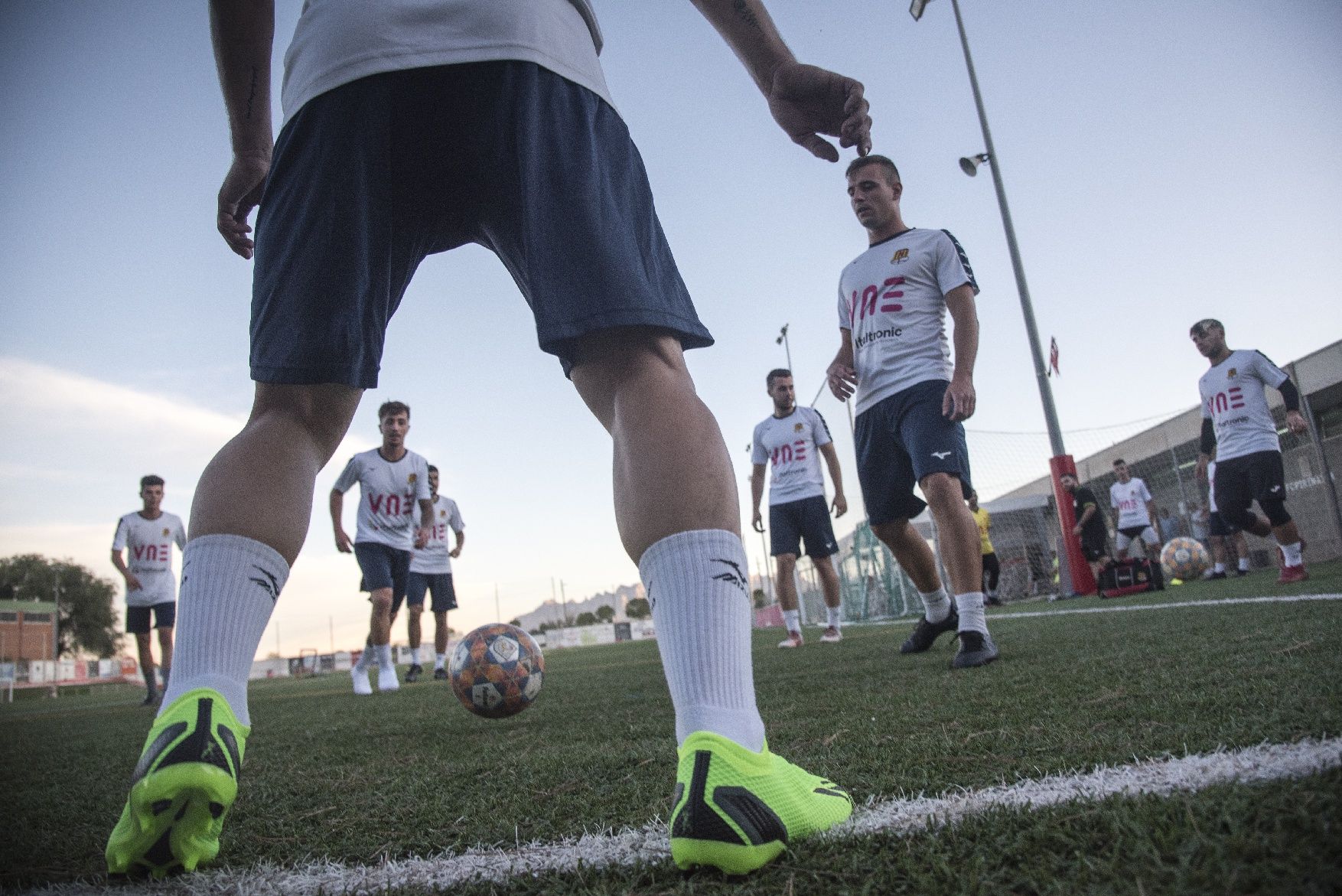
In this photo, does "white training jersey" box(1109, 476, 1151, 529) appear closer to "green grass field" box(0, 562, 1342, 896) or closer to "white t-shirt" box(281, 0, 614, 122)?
"green grass field" box(0, 562, 1342, 896)

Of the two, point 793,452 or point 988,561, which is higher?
point 793,452

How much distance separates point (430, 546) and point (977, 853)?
8.84 meters

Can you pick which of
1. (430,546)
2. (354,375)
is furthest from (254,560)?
(430,546)

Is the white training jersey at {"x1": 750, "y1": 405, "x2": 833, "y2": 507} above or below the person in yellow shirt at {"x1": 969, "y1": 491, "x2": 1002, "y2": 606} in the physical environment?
above

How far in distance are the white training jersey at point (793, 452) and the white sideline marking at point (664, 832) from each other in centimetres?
618

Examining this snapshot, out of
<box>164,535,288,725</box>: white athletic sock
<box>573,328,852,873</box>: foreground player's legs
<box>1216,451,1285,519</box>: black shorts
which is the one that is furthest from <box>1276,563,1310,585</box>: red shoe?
<box>164,535,288,725</box>: white athletic sock

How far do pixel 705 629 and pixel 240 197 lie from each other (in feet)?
4.78

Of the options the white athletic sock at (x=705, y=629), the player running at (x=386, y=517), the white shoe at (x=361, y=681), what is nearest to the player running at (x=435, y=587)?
the player running at (x=386, y=517)

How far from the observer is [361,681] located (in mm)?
6898

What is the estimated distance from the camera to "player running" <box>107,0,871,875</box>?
3.65 feet

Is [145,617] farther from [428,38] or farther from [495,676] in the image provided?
[428,38]

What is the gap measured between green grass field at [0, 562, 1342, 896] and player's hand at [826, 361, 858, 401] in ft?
4.79

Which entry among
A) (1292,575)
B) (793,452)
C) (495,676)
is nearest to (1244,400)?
(1292,575)

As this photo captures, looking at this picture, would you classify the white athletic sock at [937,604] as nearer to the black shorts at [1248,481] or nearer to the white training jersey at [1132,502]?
the black shorts at [1248,481]
